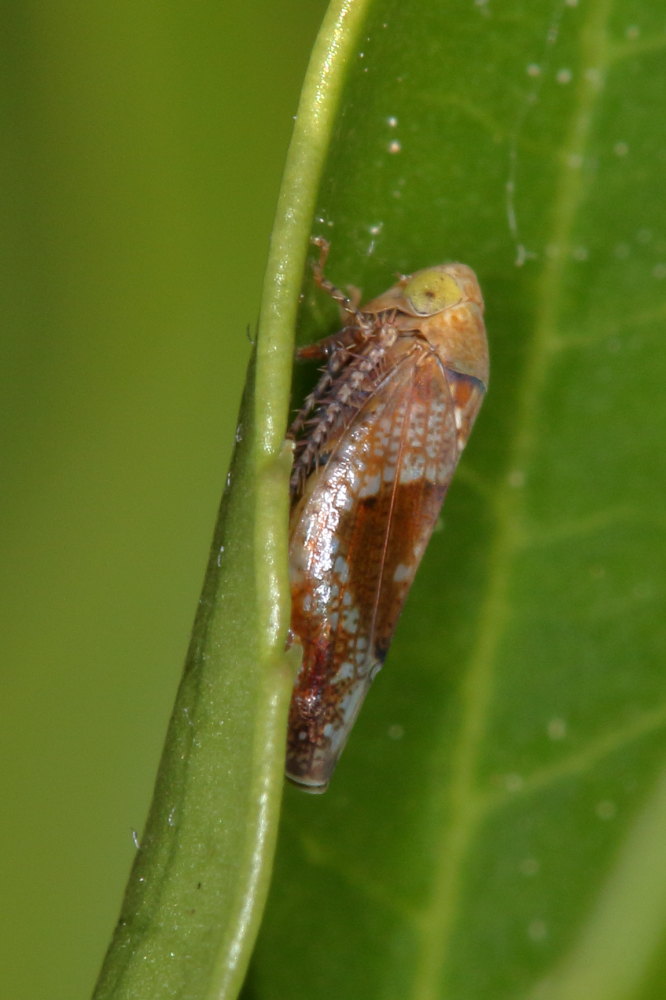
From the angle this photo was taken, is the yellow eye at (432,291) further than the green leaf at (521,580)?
Yes

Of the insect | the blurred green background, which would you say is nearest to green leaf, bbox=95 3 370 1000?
the insect

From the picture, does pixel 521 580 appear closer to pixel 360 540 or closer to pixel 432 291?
pixel 360 540

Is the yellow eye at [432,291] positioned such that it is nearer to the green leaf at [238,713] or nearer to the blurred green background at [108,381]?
the green leaf at [238,713]

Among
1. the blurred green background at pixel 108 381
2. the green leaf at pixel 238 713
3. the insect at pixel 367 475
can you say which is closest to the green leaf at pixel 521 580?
the insect at pixel 367 475

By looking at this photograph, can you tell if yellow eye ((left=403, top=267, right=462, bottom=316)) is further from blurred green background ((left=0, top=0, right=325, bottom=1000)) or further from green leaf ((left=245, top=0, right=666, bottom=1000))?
blurred green background ((left=0, top=0, right=325, bottom=1000))

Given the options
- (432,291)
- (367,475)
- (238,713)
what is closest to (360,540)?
(367,475)
